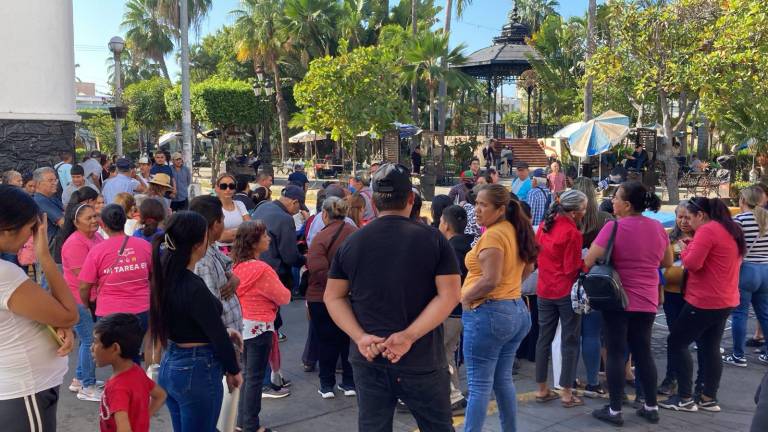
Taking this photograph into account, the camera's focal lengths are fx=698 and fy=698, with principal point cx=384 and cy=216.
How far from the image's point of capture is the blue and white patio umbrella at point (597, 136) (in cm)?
1767

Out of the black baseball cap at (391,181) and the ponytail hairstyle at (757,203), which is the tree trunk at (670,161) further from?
the black baseball cap at (391,181)

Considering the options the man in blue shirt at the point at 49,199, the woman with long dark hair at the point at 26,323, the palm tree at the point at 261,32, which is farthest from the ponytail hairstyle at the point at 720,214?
the palm tree at the point at 261,32

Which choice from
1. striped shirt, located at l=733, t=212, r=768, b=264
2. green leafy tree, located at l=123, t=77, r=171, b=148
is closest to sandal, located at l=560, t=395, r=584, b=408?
striped shirt, located at l=733, t=212, r=768, b=264

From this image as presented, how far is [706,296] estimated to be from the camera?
5.32 metres

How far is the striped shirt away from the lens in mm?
6309

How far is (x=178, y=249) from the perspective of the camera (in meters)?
3.45

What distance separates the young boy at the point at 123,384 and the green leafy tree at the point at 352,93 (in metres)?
19.3

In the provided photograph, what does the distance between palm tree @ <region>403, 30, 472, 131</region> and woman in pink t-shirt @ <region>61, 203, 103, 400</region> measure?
22.0 meters

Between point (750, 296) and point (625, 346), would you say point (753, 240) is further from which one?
point (625, 346)

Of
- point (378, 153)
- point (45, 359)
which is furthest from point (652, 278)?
point (378, 153)

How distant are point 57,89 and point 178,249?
379 inches

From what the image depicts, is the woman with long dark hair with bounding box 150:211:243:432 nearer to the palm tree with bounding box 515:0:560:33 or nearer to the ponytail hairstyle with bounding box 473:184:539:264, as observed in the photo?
the ponytail hairstyle with bounding box 473:184:539:264

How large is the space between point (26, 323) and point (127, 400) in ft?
2.08

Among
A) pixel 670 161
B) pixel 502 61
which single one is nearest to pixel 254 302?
pixel 670 161
